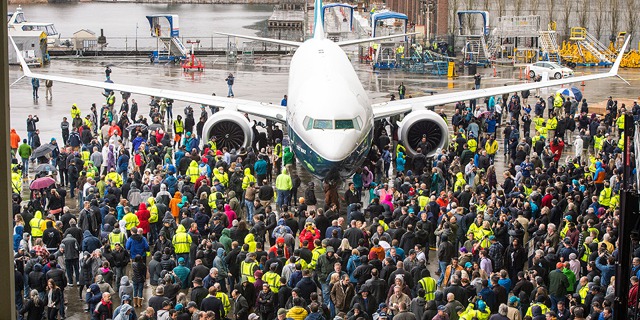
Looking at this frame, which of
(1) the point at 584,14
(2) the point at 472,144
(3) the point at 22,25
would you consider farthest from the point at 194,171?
(1) the point at 584,14

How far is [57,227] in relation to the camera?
1938cm

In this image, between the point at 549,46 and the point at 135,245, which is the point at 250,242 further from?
the point at 549,46

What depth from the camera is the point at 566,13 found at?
232 ft

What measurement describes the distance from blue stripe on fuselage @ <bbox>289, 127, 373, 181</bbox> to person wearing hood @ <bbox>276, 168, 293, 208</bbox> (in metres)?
0.68

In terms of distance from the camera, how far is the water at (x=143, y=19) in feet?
405

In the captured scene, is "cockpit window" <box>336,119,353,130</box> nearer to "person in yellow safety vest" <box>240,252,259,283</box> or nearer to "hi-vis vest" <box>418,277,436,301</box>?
"person in yellow safety vest" <box>240,252,259,283</box>

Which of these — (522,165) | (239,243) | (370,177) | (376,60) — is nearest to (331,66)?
(370,177)

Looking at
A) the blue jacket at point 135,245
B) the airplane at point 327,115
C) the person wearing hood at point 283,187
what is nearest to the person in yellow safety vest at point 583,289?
the blue jacket at point 135,245

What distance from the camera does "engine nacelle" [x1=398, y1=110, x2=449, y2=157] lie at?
1165 inches

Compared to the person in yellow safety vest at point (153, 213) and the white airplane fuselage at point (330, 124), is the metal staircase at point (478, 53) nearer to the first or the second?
the white airplane fuselage at point (330, 124)

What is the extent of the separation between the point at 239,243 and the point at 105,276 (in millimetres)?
3158

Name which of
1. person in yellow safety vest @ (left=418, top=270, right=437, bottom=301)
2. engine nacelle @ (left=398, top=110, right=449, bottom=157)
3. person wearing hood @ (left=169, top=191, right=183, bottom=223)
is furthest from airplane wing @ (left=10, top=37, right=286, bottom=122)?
person in yellow safety vest @ (left=418, top=270, right=437, bottom=301)

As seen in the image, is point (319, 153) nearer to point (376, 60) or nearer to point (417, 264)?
point (417, 264)

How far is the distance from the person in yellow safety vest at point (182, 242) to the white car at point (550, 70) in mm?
38902
